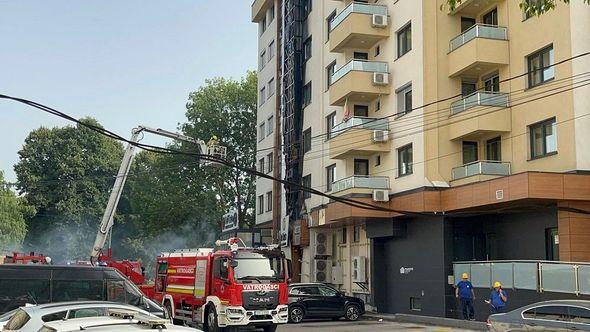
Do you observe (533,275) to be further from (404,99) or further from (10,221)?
(10,221)

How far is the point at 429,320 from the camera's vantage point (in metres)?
27.8

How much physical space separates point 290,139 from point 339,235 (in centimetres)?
722

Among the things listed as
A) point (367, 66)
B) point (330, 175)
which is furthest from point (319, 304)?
point (367, 66)

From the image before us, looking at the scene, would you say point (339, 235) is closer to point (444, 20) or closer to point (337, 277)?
point (337, 277)

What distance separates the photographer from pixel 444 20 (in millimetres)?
31016

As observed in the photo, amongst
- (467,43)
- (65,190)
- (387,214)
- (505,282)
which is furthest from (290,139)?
(65,190)

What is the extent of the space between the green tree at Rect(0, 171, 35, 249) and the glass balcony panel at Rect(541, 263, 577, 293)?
4860 centimetres

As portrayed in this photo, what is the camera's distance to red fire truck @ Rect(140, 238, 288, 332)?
20.9 metres

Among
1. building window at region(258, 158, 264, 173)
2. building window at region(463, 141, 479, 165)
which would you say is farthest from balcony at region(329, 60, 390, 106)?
building window at region(258, 158, 264, 173)

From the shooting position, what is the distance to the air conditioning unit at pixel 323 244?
3975 centimetres

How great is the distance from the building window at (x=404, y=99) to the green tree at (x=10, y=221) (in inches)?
1583

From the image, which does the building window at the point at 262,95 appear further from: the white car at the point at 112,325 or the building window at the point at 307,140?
the white car at the point at 112,325

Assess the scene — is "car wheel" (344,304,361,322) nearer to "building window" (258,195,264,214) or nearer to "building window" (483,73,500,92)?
"building window" (483,73,500,92)

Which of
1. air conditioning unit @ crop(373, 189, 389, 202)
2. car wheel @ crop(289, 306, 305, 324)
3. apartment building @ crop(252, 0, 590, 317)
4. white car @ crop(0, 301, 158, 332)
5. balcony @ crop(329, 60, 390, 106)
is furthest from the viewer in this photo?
balcony @ crop(329, 60, 390, 106)
